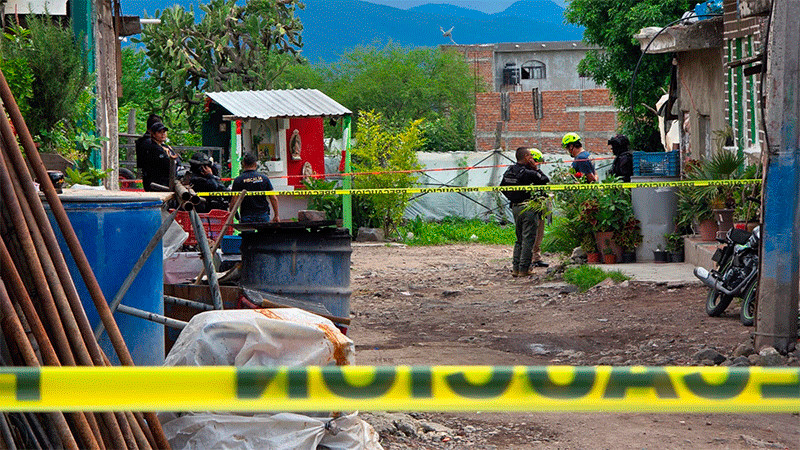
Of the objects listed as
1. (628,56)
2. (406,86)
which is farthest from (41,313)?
(406,86)

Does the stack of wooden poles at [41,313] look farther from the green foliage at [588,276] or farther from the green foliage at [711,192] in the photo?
the green foliage at [711,192]

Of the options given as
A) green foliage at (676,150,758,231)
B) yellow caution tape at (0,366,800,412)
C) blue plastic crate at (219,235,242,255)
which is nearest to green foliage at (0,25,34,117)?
blue plastic crate at (219,235,242,255)

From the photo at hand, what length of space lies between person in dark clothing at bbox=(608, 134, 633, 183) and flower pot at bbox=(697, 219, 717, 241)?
2041 mm

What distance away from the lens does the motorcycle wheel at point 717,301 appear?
28.9ft

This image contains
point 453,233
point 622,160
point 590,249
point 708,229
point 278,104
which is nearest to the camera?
point 708,229

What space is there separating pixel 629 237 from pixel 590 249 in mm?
563

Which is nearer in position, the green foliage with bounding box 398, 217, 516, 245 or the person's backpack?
the person's backpack

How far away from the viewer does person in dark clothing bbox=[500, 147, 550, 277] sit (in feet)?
42.5

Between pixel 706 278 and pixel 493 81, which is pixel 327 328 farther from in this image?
pixel 493 81

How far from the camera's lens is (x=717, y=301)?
29.6 ft

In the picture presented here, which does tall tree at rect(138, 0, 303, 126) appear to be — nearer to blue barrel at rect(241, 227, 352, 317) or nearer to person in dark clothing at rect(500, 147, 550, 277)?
person in dark clothing at rect(500, 147, 550, 277)

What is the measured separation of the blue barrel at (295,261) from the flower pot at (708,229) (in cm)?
679

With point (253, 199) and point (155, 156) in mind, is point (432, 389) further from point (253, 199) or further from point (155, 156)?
point (155, 156)

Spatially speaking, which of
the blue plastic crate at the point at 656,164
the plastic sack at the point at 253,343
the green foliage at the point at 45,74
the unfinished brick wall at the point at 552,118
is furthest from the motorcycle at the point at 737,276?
the unfinished brick wall at the point at 552,118
